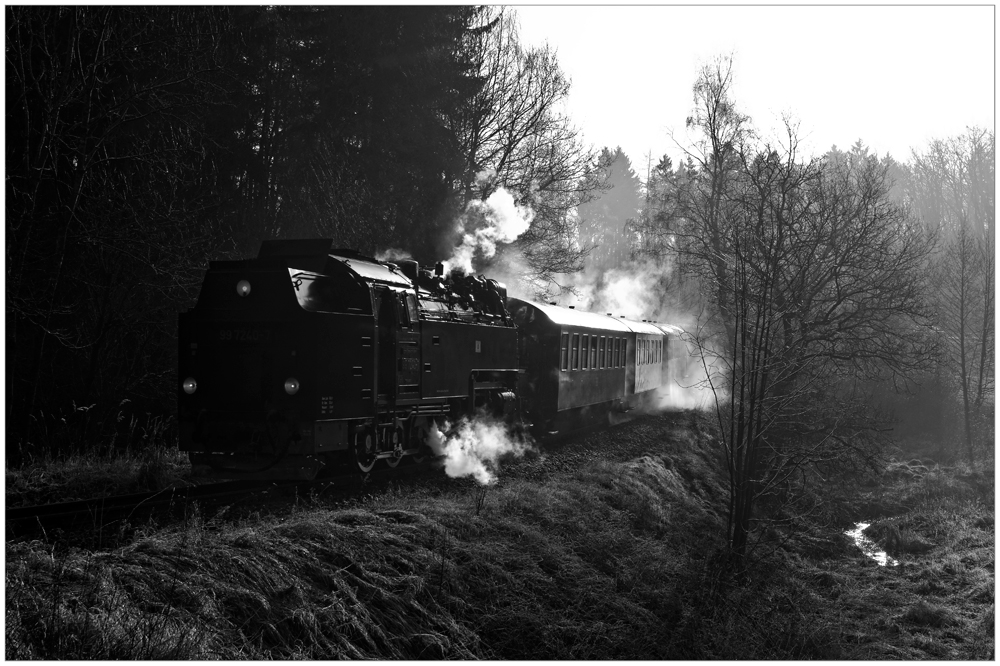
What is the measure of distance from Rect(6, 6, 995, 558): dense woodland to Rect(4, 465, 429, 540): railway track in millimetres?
3767

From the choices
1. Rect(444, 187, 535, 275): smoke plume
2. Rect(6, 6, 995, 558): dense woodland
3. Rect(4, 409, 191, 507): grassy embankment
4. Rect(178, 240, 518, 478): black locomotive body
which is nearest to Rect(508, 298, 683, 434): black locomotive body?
Rect(6, 6, 995, 558): dense woodland

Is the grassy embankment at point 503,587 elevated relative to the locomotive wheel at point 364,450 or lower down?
lower down

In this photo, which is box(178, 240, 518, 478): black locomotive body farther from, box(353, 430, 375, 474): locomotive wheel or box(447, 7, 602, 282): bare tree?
box(447, 7, 602, 282): bare tree

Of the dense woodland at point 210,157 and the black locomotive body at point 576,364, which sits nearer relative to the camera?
the dense woodland at point 210,157

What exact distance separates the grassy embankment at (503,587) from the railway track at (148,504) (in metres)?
0.68

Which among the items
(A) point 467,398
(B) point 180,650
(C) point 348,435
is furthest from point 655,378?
(B) point 180,650

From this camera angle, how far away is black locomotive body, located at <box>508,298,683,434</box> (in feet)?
50.1

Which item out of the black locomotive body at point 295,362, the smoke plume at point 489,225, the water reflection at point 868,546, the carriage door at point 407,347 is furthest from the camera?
the smoke plume at point 489,225

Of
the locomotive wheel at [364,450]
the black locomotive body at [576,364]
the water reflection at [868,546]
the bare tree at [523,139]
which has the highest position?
the bare tree at [523,139]

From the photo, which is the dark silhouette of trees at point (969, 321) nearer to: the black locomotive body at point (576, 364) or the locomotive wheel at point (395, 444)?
the black locomotive body at point (576, 364)

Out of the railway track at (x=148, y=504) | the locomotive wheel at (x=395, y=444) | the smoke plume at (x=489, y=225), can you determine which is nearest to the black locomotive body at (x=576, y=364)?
the smoke plume at (x=489, y=225)

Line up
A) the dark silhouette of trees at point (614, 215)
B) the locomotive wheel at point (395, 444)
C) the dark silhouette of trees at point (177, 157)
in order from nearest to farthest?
the locomotive wheel at point (395, 444) → the dark silhouette of trees at point (177, 157) → the dark silhouette of trees at point (614, 215)

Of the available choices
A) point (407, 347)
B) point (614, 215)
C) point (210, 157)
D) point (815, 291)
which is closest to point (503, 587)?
point (407, 347)

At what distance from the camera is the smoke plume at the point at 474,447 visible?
11.9 metres
